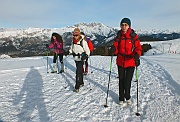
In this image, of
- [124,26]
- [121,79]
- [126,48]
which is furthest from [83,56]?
[124,26]

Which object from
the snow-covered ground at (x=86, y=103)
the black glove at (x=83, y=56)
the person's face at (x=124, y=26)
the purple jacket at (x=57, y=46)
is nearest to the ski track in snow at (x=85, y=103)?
the snow-covered ground at (x=86, y=103)

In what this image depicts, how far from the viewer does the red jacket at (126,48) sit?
5434mm

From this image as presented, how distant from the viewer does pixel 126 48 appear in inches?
218

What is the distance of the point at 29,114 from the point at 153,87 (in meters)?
4.81

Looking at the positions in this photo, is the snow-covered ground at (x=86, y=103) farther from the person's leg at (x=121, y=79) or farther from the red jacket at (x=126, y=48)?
the red jacket at (x=126, y=48)

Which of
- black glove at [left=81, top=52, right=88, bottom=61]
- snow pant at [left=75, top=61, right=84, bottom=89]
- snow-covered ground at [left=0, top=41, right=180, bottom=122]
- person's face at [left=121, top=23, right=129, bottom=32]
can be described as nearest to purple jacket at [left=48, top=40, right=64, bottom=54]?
snow-covered ground at [left=0, top=41, right=180, bottom=122]

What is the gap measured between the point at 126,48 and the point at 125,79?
0.94 m

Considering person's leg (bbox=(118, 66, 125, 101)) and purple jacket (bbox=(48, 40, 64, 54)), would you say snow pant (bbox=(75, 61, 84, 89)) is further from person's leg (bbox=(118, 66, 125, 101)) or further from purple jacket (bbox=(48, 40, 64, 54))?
purple jacket (bbox=(48, 40, 64, 54))

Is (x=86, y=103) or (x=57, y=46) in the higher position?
(x=57, y=46)

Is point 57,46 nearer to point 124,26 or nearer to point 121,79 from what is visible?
point 121,79

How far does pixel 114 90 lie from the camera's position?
766cm

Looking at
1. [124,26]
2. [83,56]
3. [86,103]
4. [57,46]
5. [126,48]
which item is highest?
[124,26]

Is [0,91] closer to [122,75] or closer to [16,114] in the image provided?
[16,114]

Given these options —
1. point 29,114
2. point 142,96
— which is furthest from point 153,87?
point 29,114
